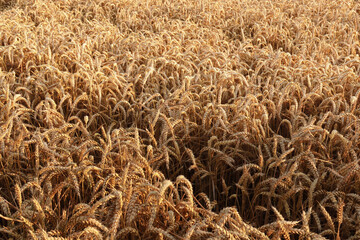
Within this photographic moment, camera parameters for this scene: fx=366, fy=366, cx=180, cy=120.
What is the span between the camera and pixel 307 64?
3.47 meters

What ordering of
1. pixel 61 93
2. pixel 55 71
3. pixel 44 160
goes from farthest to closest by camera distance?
pixel 55 71 < pixel 61 93 < pixel 44 160

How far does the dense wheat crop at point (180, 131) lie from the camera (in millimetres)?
1541

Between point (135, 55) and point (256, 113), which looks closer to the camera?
point (256, 113)

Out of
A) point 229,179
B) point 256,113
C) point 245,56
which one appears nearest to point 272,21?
point 245,56

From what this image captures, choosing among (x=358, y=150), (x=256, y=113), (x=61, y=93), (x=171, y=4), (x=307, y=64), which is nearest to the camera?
(x=358, y=150)

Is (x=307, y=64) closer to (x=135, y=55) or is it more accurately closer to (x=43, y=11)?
(x=135, y=55)

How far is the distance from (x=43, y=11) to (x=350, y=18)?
14.6 ft

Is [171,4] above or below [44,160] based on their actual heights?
above

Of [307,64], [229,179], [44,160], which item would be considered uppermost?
[307,64]

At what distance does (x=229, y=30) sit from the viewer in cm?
508

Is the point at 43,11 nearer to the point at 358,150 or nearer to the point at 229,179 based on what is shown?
the point at 229,179

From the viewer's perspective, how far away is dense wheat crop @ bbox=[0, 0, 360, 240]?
154 centimetres

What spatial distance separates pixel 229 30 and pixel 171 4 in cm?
144

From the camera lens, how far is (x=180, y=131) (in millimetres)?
2270
